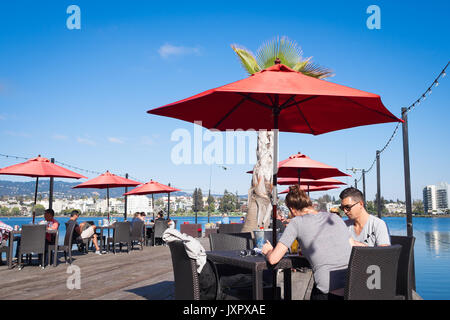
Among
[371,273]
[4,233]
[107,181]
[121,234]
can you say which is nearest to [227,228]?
[121,234]

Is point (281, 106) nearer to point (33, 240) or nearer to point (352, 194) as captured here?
point (352, 194)

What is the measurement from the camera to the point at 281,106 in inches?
161

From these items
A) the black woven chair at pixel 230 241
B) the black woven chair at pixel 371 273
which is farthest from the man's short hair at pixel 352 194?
the black woven chair at pixel 230 241

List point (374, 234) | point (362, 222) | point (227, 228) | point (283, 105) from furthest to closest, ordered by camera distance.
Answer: point (227, 228)
point (283, 105)
point (362, 222)
point (374, 234)

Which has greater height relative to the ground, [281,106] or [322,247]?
[281,106]

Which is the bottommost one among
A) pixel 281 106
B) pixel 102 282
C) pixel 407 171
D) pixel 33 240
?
pixel 102 282

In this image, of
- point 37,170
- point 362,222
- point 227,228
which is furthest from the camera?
point 37,170

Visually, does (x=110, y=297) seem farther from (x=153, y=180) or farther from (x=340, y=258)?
(x=153, y=180)

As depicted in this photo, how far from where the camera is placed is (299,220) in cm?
279

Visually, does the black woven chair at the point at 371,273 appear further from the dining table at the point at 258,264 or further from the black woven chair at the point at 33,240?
the black woven chair at the point at 33,240

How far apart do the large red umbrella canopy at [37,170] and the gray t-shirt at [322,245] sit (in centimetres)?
822

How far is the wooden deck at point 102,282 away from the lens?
459 centimetres

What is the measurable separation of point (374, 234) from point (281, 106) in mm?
1635
